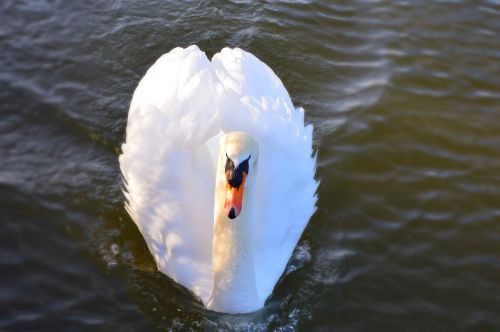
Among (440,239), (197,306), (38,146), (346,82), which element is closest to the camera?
(197,306)

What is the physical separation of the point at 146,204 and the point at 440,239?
2.64m

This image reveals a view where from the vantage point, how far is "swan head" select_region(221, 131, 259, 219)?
5.25m

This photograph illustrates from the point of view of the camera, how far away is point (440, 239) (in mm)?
6918

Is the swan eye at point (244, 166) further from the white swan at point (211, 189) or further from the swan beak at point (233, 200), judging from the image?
the white swan at point (211, 189)

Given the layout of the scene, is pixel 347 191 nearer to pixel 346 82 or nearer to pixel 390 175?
pixel 390 175

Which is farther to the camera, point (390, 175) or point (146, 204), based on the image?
point (390, 175)

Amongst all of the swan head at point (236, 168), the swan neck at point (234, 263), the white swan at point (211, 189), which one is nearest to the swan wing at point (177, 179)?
the white swan at point (211, 189)

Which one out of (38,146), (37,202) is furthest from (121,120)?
(37,202)

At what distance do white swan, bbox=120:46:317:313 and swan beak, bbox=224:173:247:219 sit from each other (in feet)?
1.28

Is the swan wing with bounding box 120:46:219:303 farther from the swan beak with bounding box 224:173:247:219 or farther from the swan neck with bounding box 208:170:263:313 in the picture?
the swan beak with bounding box 224:173:247:219

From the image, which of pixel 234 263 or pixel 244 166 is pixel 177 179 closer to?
pixel 234 263

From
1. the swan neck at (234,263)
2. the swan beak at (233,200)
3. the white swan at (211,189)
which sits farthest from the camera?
the white swan at (211,189)

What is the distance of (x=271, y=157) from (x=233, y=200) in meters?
1.12

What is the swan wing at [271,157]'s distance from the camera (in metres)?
6.21
